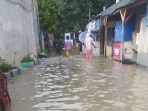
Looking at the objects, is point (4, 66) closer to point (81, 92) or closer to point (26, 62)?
point (26, 62)

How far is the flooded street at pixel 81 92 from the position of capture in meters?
10.5

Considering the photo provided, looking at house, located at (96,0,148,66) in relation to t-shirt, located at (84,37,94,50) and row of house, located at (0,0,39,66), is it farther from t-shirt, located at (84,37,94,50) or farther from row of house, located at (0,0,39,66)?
row of house, located at (0,0,39,66)

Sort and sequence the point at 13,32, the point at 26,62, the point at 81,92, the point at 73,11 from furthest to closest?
1. the point at 73,11
2. the point at 26,62
3. the point at 13,32
4. the point at 81,92

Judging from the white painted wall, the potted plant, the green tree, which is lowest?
the potted plant

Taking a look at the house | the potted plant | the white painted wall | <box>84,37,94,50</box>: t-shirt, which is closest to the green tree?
the house

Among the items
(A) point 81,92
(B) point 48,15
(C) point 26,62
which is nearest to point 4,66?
(C) point 26,62

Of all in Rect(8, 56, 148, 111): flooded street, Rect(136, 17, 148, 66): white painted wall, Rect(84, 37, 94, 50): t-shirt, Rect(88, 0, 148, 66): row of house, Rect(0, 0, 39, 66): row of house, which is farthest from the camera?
Rect(84, 37, 94, 50): t-shirt

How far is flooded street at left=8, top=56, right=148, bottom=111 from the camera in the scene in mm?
10491

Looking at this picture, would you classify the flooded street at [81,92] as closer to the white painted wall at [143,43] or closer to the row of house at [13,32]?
the white painted wall at [143,43]

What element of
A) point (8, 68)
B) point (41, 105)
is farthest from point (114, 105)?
point (8, 68)

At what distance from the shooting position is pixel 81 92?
41.7 ft

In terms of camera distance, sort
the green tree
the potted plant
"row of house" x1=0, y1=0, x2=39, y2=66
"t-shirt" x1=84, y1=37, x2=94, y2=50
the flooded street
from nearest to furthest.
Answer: the flooded street, "row of house" x1=0, y1=0, x2=39, y2=66, the potted plant, "t-shirt" x1=84, y1=37, x2=94, y2=50, the green tree

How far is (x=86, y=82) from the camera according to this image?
1513cm

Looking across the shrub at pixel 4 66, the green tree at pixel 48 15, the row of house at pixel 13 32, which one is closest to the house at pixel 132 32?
the row of house at pixel 13 32
